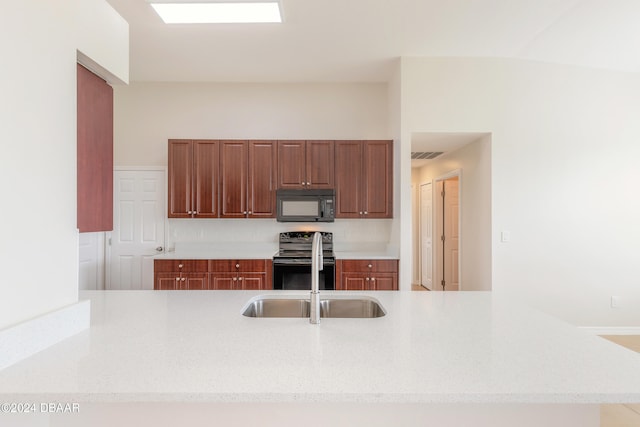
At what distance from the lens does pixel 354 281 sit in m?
3.79

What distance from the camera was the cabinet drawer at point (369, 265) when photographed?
3779 mm

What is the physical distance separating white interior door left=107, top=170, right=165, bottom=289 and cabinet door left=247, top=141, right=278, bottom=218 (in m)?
1.26

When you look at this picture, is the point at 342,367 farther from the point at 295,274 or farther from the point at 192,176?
the point at 192,176

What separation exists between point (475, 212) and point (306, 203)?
6.60 feet

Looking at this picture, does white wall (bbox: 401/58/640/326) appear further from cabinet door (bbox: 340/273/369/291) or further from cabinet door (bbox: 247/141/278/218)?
cabinet door (bbox: 247/141/278/218)

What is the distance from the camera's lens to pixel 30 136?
3.67ft

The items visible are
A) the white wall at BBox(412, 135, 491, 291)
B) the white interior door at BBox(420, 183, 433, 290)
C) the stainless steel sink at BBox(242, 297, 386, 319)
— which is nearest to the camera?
the stainless steel sink at BBox(242, 297, 386, 319)

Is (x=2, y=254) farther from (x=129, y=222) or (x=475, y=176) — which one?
(x=475, y=176)

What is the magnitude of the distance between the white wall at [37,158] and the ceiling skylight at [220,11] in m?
1.23

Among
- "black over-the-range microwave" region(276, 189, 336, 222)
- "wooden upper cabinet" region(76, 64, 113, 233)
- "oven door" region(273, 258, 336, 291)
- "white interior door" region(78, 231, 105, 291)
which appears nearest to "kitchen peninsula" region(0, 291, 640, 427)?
"wooden upper cabinet" region(76, 64, 113, 233)

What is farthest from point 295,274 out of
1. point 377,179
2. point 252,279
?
point 377,179

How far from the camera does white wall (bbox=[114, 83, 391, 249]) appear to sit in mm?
4434

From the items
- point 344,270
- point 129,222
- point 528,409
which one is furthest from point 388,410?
point 129,222

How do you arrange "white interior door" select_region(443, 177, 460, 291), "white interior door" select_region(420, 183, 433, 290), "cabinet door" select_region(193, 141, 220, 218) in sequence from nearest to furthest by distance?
"cabinet door" select_region(193, 141, 220, 218)
"white interior door" select_region(443, 177, 460, 291)
"white interior door" select_region(420, 183, 433, 290)
